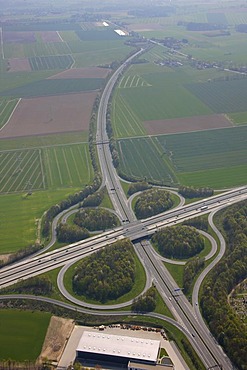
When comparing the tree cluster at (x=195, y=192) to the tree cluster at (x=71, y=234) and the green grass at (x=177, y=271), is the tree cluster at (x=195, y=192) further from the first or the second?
the tree cluster at (x=71, y=234)

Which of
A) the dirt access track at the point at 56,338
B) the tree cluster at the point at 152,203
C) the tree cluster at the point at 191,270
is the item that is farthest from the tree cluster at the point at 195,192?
the dirt access track at the point at 56,338

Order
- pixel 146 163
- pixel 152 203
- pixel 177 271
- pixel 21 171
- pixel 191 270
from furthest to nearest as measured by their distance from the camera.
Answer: pixel 146 163, pixel 21 171, pixel 152 203, pixel 177 271, pixel 191 270

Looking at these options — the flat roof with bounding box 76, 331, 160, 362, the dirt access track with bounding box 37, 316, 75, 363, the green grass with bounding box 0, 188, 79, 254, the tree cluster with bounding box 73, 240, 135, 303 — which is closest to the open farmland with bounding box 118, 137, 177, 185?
the green grass with bounding box 0, 188, 79, 254

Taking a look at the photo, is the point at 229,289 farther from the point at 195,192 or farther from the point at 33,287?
the point at 195,192

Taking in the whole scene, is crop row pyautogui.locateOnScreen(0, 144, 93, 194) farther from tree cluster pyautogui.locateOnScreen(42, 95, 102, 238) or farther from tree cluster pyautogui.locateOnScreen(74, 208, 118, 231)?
tree cluster pyautogui.locateOnScreen(74, 208, 118, 231)

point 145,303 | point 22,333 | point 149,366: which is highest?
point 149,366

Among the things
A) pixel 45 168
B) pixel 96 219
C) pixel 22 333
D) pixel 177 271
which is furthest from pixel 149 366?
pixel 45 168
